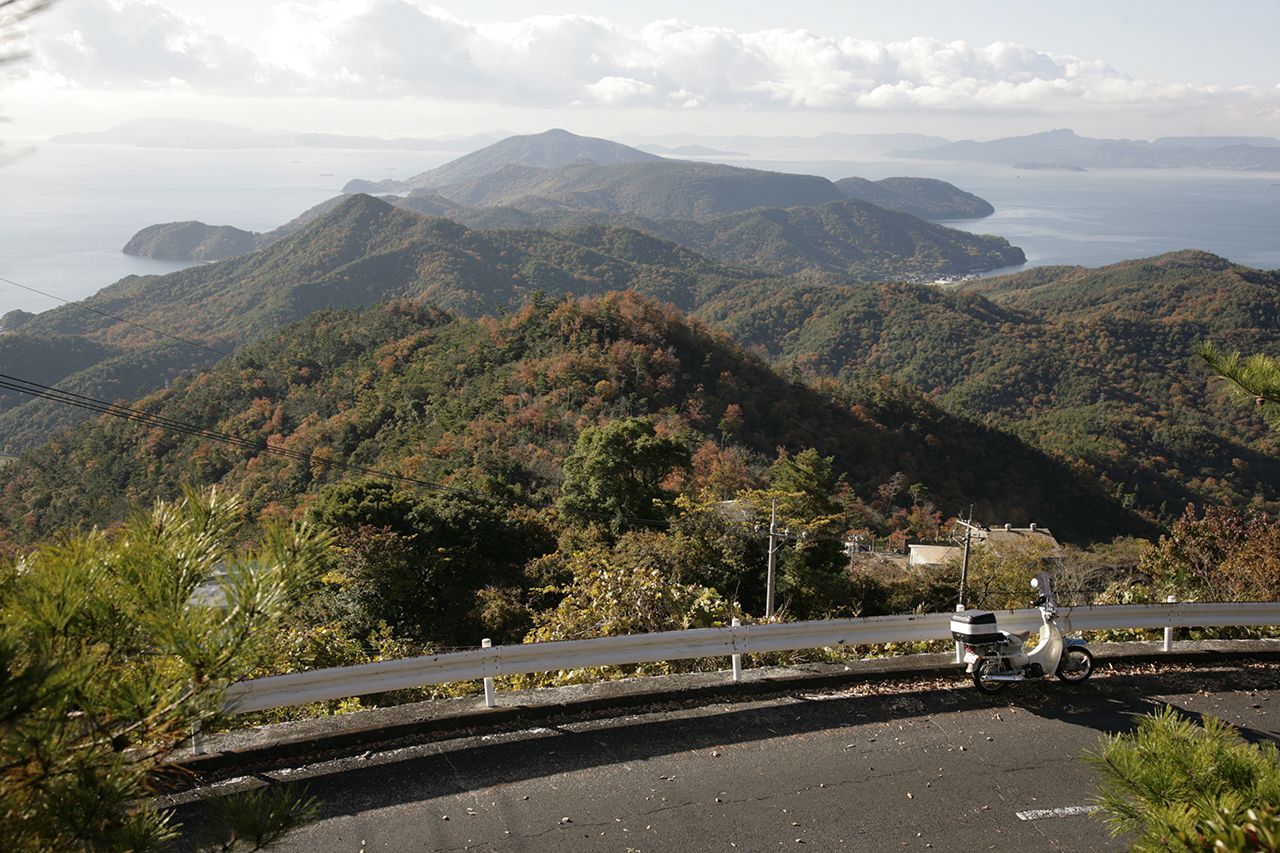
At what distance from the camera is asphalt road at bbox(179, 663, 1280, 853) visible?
12.8 ft

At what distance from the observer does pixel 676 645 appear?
5262 mm

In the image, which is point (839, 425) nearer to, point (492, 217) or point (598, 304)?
point (598, 304)

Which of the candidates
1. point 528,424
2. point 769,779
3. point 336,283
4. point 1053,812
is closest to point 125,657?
point 769,779

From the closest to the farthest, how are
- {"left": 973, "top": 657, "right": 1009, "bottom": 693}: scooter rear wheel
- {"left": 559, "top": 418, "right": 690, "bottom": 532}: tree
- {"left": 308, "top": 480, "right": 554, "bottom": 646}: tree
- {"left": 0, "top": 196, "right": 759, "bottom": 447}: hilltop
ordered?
{"left": 973, "top": 657, "right": 1009, "bottom": 693}: scooter rear wheel
{"left": 308, "top": 480, "right": 554, "bottom": 646}: tree
{"left": 559, "top": 418, "right": 690, "bottom": 532}: tree
{"left": 0, "top": 196, "right": 759, "bottom": 447}: hilltop

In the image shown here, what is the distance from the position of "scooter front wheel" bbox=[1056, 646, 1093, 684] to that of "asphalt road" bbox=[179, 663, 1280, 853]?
0.10 m

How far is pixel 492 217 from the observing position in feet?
625

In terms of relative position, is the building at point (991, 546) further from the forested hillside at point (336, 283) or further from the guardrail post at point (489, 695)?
the forested hillside at point (336, 283)

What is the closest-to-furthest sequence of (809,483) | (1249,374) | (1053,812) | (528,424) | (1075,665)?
(1053,812) → (1249,374) → (1075,665) → (809,483) → (528,424)

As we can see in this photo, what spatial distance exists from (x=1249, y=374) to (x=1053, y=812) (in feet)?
8.41

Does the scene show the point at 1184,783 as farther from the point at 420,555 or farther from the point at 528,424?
the point at 528,424

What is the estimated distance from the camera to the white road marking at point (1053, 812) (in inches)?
164

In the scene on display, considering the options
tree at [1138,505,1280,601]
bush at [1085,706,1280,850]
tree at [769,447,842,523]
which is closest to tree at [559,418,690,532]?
tree at [769,447,842,523]

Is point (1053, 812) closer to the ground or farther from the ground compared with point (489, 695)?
closer to the ground

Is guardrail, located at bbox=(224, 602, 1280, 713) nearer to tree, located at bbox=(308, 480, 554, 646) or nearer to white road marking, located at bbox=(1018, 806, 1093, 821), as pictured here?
white road marking, located at bbox=(1018, 806, 1093, 821)
